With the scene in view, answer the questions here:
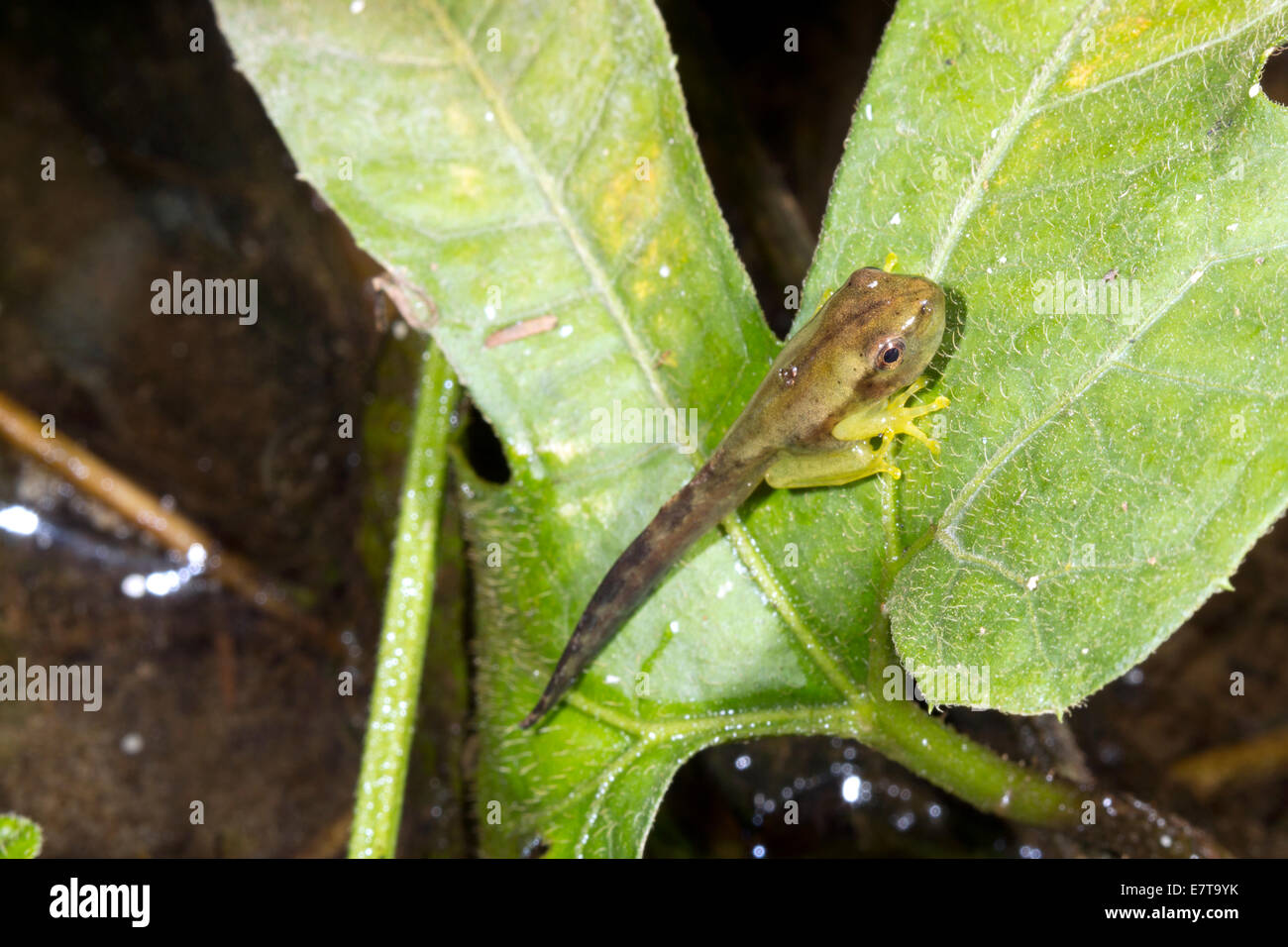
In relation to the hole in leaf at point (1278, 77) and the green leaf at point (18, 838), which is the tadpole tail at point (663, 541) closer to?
the green leaf at point (18, 838)

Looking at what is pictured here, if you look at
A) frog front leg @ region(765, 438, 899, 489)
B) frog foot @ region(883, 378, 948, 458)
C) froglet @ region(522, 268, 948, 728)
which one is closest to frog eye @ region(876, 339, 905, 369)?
froglet @ region(522, 268, 948, 728)

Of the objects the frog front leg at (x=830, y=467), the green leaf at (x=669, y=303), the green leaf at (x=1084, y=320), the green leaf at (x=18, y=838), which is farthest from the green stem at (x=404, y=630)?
the green leaf at (x=1084, y=320)

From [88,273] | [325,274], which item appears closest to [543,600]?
[325,274]

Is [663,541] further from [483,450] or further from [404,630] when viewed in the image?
[483,450]

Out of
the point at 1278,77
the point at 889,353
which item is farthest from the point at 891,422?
the point at 1278,77

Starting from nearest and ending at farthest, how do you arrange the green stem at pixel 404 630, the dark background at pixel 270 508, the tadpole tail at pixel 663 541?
1. the tadpole tail at pixel 663 541
2. the green stem at pixel 404 630
3. the dark background at pixel 270 508

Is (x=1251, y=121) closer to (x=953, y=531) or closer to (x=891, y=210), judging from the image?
(x=891, y=210)
